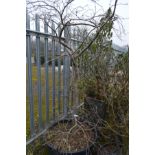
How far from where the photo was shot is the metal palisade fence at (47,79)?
1888mm

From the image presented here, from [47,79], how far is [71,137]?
641 millimetres

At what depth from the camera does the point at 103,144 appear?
191 cm

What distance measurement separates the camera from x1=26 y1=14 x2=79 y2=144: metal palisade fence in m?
1.89

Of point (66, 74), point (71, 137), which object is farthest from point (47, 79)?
point (71, 137)

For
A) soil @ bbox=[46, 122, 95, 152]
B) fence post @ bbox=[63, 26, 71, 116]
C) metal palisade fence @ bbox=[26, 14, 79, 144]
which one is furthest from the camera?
fence post @ bbox=[63, 26, 71, 116]

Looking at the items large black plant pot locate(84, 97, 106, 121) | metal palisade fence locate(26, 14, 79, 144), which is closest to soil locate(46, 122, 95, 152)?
large black plant pot locate(84, 97, 106, 121)

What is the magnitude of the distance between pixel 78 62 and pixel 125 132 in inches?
29.8

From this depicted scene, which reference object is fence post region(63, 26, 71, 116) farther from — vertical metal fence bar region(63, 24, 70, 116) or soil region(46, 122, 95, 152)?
soil region(46, 122, 95, 152)

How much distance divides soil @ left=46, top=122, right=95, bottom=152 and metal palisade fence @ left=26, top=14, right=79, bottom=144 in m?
0.26

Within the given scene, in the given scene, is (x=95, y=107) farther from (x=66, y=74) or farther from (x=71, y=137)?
(x=66, y=74)

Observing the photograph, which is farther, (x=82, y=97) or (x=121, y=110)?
(x=82, y=97)
